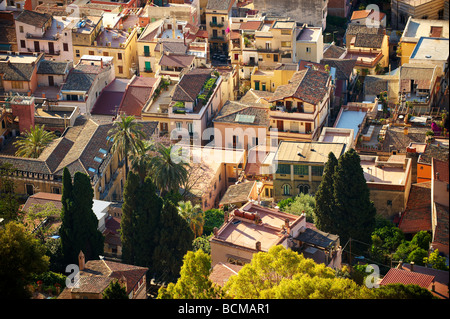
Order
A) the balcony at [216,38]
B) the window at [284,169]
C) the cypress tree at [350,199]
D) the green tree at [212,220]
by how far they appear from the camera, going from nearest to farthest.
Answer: the cypress tree at [350,199]
the green tree at [212,220]
the window at [284,169]
the balcony at [216,38]

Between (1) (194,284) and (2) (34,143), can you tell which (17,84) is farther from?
(1) (194,284)

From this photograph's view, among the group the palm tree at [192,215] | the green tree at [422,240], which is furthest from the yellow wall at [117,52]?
the green tree at [422,240]

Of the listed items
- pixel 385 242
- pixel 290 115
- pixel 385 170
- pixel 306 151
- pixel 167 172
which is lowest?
pixel 385 242

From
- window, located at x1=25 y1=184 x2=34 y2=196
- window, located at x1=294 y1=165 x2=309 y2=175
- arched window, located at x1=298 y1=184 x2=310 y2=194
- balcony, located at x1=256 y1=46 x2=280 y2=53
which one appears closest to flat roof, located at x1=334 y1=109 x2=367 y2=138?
window, located at x1=294 y1=165 x2=309 y2=175

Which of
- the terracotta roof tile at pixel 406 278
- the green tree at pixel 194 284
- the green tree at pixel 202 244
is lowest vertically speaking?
the green tree at pixel 202 244

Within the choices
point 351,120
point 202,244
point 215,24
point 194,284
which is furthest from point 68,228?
point 215,24

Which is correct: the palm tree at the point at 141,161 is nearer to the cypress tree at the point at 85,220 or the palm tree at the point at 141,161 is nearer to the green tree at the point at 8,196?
the green tree at the point at 8,196

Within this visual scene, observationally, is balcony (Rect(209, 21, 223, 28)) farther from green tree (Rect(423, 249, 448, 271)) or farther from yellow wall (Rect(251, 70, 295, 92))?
green tree (Rect(423, 249, 448, 271))
